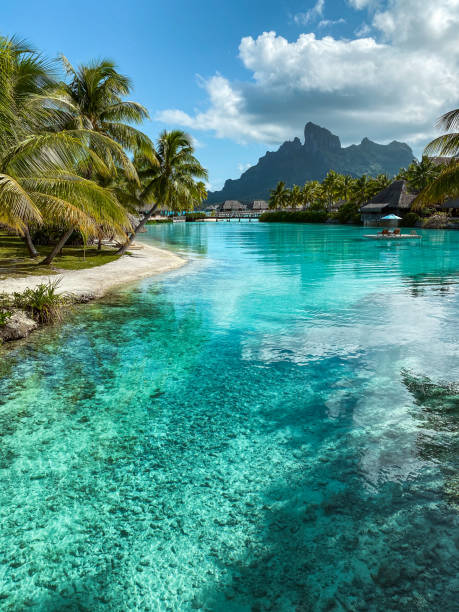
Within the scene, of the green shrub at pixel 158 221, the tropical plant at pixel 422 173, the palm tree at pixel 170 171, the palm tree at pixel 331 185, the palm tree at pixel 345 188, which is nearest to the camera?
the palm tree at pixel 170 171

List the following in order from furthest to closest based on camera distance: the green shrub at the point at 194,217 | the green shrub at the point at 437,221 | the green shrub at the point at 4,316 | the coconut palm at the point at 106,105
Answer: the green shrub at the point at 194,217 < the green shrub at the point at 437,221 < the coconut palm at the point at 106,105 < the green shrub at the point at 4,316

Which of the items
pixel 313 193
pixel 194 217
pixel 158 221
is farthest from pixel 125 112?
pixel 194 217

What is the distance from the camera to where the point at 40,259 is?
1630 cm

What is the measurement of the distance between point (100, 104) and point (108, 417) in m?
16.2

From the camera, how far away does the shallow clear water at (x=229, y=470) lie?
2746mm

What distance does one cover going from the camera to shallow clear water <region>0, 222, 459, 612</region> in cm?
275

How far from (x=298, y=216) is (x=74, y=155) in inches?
2787

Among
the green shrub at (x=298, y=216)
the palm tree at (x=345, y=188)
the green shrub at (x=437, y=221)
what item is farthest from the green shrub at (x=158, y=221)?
the green shrub at (x=437, y=221)

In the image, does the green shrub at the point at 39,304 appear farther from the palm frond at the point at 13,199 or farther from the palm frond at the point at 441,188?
the palm frond at the point at 441,188

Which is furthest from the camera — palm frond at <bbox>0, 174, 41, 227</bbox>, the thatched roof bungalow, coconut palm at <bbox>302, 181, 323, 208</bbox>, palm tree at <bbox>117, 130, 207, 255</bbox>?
coconut palm at <bbox>302, 181, 323, 208</bbox>

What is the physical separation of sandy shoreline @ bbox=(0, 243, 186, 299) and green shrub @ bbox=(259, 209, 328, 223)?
183 feet

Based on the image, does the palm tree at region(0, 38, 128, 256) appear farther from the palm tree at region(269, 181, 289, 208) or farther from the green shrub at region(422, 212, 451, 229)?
the palm tree at region(269, 181, 289, 208)

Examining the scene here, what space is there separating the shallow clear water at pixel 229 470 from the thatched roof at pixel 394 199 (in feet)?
159

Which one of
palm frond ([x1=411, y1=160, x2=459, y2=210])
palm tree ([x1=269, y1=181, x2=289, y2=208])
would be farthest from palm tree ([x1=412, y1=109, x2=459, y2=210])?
palm tree ([x1=269, y1=181, x2=289, y2=208])
